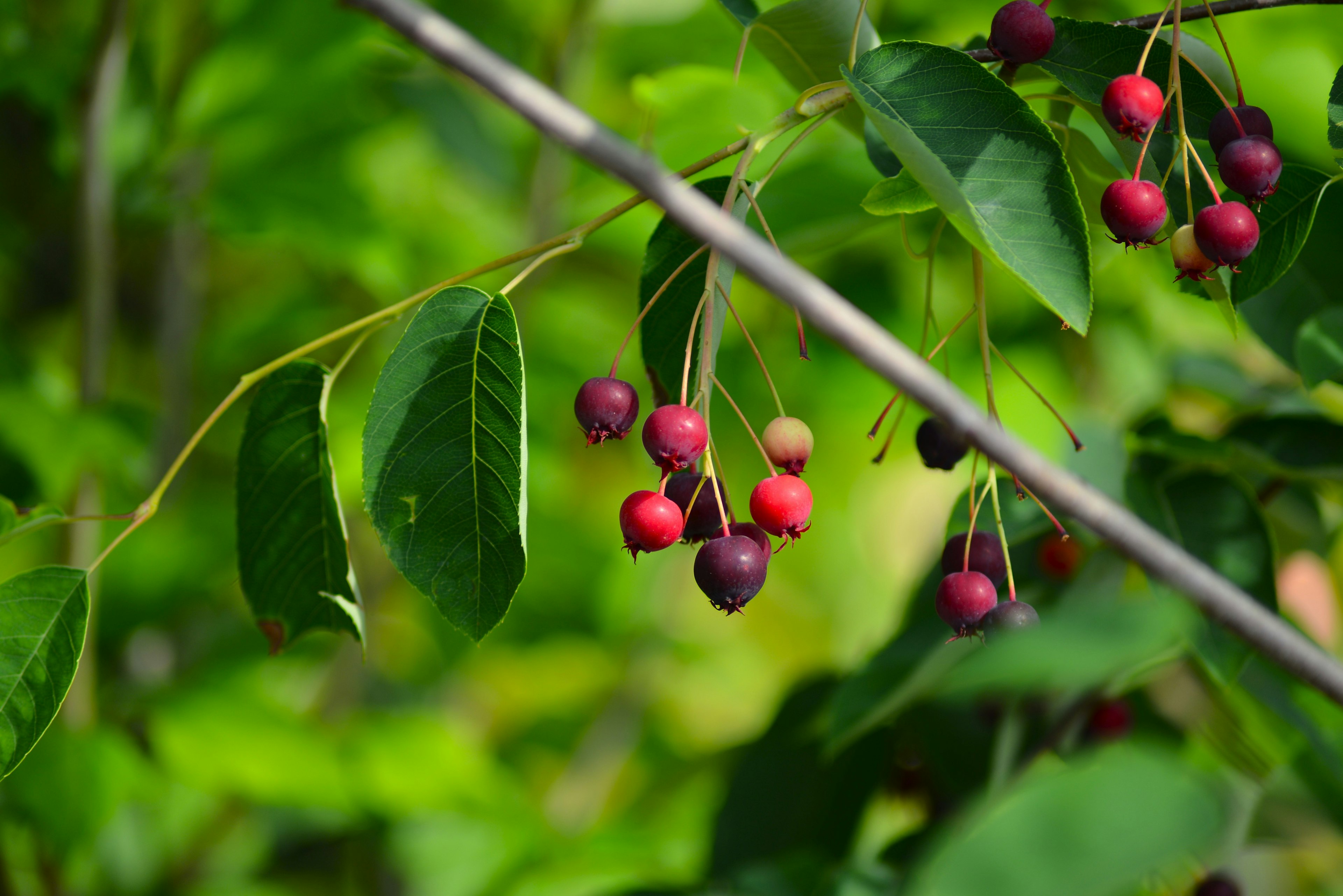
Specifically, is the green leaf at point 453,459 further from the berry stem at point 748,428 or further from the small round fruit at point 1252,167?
the small round fruit at point 1252,167

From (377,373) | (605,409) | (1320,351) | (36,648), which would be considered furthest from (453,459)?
(377,373)

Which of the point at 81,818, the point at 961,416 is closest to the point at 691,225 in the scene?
the point at 961,416

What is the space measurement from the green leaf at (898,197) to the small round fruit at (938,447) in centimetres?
13

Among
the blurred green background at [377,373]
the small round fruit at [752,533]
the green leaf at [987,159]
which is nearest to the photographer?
the green leaf at [987,159]

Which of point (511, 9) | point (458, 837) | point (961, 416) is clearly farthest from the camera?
point (511, 9)

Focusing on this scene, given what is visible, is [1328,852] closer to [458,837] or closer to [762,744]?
[762,744]

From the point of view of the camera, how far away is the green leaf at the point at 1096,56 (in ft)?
1.37

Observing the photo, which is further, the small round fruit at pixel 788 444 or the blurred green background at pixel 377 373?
the blurred green background at pixel 377 373

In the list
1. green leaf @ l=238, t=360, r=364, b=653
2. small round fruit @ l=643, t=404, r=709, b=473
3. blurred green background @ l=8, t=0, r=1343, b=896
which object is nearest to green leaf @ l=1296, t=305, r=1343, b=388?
blurred green background @ l=8, t=0, r=1343, b=896

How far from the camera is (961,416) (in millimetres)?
275

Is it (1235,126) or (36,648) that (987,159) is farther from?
(36,648)

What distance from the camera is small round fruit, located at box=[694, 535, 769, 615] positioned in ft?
1.35

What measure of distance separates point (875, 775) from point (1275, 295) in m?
0.49

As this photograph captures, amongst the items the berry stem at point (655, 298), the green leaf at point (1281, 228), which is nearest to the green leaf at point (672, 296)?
the berry stem at point (655, 298)
